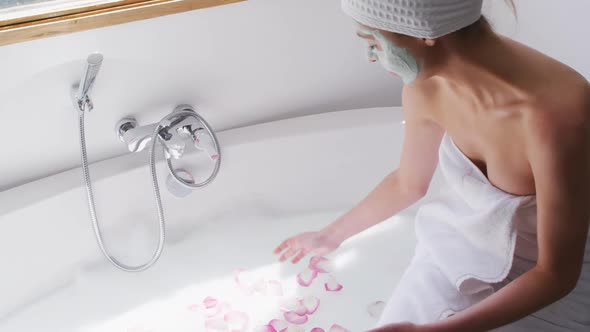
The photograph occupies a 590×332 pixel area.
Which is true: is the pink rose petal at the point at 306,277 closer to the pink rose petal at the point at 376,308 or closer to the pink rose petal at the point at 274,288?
the pink rose petal at the point at 274,288

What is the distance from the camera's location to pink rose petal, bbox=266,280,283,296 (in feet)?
5.88

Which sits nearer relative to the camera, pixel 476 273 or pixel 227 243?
pixel 476 273

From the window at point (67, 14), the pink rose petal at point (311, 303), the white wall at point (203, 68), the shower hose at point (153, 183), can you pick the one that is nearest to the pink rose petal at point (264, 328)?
the pink rose petal at point (311, 303)

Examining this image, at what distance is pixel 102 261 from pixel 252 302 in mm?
472

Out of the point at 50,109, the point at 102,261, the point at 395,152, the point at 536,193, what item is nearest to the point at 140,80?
the point at 50,109

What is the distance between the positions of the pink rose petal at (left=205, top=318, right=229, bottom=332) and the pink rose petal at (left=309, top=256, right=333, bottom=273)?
31 cm

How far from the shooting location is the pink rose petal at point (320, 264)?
73.1 inches

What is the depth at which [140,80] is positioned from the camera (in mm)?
1679

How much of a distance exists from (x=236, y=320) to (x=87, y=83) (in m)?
0.73

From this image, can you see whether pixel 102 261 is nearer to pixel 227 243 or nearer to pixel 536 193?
pixel 227 243

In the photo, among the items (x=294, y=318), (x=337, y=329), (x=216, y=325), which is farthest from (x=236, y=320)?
(x=337, y=329)

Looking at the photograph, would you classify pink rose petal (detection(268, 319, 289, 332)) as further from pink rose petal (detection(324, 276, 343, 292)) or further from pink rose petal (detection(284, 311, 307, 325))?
pink rose petal (detection(324, 276, 343, 292))

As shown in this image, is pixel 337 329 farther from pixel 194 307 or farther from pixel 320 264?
pixel 194 307

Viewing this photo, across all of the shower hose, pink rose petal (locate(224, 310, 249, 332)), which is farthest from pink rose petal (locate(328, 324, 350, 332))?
the shower hose
